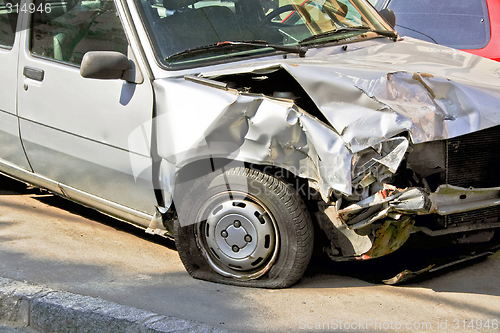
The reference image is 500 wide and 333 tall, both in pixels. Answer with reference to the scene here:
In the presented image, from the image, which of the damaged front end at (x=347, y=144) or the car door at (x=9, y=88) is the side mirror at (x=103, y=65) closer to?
the damaged front end at (x=347, y=144)

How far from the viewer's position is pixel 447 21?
5703mm

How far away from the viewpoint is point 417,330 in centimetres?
287

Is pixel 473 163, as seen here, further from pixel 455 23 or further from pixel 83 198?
pixel 455 23

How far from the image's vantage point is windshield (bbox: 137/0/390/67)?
140 inches

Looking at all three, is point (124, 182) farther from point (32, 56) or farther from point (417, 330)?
point (417, 330)

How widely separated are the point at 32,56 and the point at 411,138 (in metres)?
2.67

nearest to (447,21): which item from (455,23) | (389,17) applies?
(455,23)

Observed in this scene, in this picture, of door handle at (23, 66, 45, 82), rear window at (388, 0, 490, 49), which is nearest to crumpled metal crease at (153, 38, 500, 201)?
door handle at (23, 66, 45, 82)

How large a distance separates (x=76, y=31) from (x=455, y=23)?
3.56 metres

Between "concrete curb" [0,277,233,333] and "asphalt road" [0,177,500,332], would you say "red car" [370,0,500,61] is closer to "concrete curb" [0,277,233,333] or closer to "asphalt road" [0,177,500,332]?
"asphalt road" [0,177,500,332]

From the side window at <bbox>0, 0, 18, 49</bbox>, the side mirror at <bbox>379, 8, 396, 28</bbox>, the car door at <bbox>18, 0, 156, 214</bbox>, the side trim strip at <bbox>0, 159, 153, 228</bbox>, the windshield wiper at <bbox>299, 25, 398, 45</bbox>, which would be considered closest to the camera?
the car door at <bbox>18, 0, 156, 214</bbox>

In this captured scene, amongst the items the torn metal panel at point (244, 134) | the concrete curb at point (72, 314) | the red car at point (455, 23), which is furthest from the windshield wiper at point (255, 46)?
the red car at point (455, 23)

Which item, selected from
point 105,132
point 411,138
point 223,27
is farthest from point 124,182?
point 411,138

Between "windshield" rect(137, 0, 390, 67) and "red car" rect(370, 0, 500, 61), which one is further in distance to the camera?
"red car" rect(370, 0, 500, 61)
